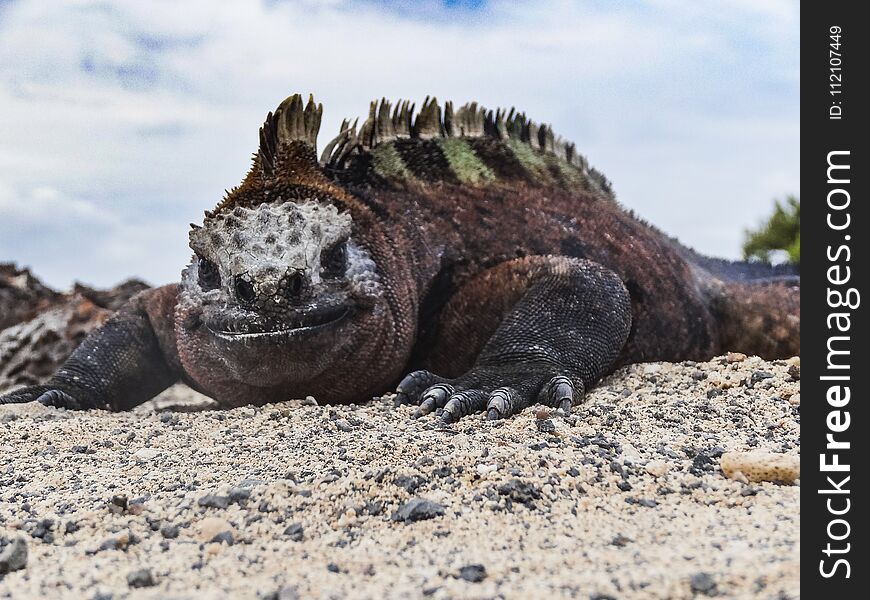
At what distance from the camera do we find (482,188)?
6.73 meters

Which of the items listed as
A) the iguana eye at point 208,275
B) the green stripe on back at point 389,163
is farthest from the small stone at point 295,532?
the green stripe on back at point 389,163

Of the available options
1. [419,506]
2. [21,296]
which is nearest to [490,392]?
[419,506]

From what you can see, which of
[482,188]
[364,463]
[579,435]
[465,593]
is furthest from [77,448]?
[482,188]

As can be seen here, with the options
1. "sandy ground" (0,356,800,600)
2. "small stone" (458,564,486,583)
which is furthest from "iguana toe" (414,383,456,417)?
"small stone" (458,564,486,583)

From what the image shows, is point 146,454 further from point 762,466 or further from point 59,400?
point 762,466

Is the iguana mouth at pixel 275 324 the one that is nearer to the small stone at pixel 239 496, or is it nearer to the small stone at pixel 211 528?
the small stone at pixel 239 496

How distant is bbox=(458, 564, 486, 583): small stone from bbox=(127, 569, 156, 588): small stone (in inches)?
36.7

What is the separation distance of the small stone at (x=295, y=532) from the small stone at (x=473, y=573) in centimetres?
65

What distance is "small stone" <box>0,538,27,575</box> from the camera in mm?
2912

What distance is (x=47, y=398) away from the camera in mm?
5996

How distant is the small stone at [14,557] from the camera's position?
2912 mm

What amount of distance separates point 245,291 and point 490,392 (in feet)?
4.66

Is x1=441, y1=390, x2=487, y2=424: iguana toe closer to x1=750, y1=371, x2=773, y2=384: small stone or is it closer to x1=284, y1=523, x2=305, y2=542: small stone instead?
x1=284, y1=523, x2=305, y2=542: small stone

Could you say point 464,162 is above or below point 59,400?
above
